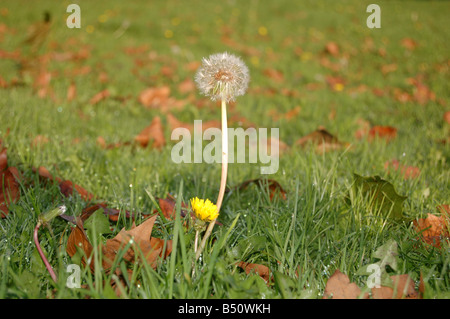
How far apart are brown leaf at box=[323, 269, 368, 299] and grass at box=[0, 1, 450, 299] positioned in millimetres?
60

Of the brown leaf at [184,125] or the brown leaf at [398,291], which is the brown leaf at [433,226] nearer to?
the brown leaf at [398,291]

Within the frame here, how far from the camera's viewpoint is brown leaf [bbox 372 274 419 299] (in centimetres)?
100

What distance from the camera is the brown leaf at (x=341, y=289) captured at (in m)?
1.01

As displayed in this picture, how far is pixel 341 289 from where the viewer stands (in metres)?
1.02

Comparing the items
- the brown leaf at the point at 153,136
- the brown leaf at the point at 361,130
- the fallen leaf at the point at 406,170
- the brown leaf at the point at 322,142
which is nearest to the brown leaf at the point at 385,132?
the brown leaf at the point at 361,130

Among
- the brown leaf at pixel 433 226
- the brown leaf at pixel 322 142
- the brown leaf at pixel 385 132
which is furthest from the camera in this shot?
the brown leaf at pixel 385 132

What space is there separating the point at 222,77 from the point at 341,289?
0.62 m

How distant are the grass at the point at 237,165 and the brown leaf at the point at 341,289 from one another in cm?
6

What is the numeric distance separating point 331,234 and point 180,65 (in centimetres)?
330

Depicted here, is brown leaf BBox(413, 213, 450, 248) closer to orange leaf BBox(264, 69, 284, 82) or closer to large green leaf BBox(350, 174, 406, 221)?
large green leaf BBox(350, 174, 406, 221)

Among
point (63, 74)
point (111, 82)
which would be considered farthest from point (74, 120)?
point (63, 74)

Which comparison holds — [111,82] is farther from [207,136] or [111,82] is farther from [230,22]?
[230,22]

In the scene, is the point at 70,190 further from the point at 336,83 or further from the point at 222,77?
the point at 336,83

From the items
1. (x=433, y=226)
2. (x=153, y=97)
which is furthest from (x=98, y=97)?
(x=433, y=226)
